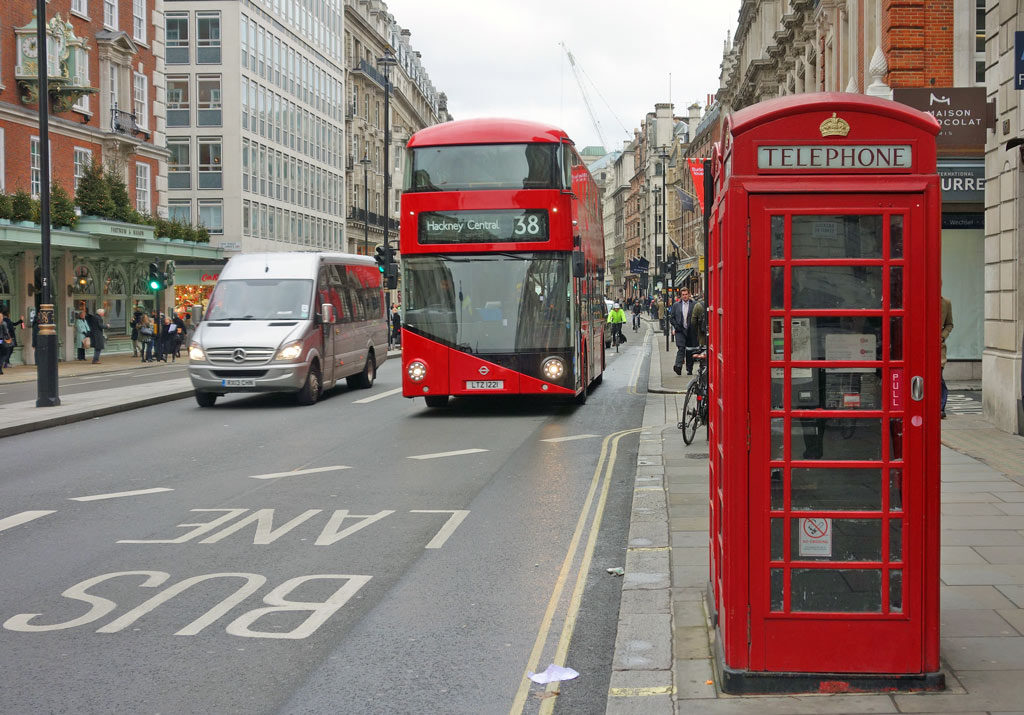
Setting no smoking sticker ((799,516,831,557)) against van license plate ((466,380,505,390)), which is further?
van license plate ((466,380,505,390))

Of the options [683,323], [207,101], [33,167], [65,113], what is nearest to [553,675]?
[683,323]

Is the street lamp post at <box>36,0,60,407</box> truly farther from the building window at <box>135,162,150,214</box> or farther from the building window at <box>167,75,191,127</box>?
the building window at <box>167,75,191,127</box>

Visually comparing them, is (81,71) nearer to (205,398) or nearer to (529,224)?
(205,398)

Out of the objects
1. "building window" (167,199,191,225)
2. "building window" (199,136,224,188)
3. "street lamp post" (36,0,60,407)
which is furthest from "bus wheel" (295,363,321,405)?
"building window" (167,199,191,225)

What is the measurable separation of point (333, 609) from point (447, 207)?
11024 mm

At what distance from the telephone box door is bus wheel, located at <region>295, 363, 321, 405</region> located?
617 inches

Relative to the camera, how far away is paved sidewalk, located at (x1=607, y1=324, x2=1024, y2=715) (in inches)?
175

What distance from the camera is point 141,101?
44.5 metres

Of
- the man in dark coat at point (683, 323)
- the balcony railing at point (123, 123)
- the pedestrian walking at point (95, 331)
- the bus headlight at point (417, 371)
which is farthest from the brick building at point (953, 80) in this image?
the balcony railing at point (123, 123)

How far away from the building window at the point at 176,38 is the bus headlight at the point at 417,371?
148 feet

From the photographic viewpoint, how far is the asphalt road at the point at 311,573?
5.07 m

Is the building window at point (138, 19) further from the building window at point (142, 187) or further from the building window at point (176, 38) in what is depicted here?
the building window at point (176, 38)

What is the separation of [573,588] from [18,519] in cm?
490

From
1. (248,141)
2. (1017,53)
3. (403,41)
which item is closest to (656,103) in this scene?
(403,41)
